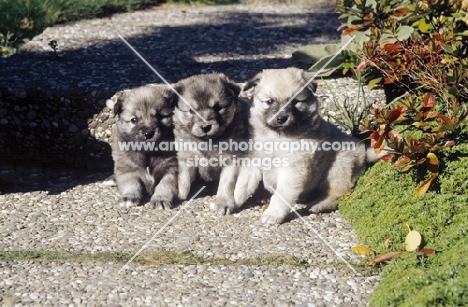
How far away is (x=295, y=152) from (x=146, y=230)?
1017mm

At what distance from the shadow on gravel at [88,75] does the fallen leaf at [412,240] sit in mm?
2293

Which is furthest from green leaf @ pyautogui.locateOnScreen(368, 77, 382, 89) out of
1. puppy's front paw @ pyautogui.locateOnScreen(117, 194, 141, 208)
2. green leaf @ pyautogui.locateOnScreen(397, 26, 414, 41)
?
puppy's front paw @ pyautogui.locateOnScreen(117, 194, 141, 208)

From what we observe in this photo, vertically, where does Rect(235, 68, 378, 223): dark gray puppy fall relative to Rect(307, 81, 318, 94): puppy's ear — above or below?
below

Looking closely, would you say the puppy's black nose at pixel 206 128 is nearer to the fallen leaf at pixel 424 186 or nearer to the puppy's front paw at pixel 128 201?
the puppy's front paw at pixel 128 201

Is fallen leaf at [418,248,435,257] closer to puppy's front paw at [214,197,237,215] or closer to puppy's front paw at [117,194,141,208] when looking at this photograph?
puppy's front paw at [214,197,237,215]

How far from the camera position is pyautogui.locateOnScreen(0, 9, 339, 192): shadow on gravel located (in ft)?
17.8

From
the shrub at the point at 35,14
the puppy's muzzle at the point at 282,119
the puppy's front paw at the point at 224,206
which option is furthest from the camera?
the shrub at the point at 35,14

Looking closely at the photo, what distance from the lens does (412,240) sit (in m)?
3.88

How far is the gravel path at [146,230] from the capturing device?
3596mm

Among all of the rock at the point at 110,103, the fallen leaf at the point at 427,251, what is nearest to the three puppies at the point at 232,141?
the rock at the point at 110,103

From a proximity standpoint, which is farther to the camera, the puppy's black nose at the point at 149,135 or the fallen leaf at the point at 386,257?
the puppy's black nose at the point at 149,135

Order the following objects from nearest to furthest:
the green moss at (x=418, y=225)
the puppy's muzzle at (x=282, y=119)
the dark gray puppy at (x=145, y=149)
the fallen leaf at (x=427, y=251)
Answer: the green moss at (x=418, y=225)
the fallen leaf at (x=427, y=251)
the puppy's muzzle at (x=282, y=119)
the dark gray puppy at (x=145, y=149)

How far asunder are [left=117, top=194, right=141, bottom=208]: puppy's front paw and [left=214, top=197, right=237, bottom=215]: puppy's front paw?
496 mm

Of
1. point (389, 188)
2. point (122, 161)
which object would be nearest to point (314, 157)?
point (389, 188)
